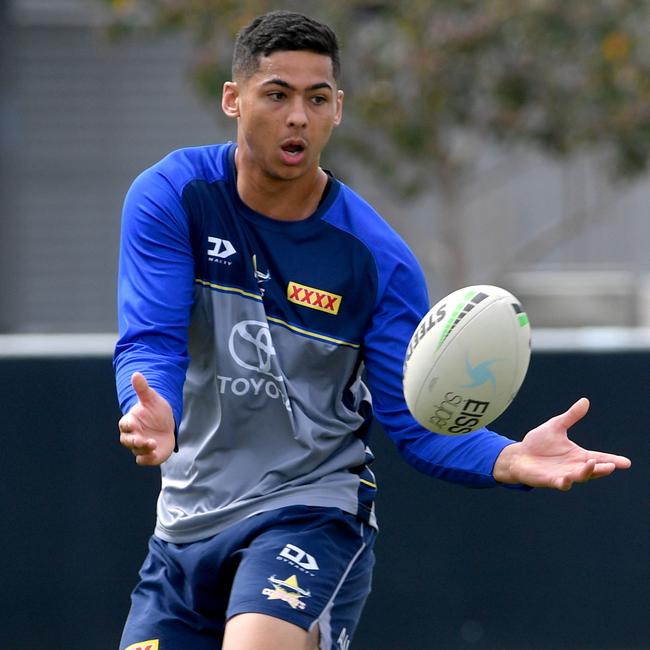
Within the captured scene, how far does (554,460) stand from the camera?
4.00m

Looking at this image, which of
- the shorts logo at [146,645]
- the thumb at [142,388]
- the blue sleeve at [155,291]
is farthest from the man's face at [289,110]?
the shorts logo at [146,645]

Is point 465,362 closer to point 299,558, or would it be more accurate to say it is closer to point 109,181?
point 299,558

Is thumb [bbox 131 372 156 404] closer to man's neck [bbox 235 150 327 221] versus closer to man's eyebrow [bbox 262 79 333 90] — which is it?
man's neck [bbox 235 150 327 221]

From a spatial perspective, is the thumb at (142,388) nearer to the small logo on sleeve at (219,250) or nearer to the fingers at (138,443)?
the fingers at (138,443)

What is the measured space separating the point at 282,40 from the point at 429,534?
336 cm

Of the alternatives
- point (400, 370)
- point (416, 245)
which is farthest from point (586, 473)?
point (416, 245)

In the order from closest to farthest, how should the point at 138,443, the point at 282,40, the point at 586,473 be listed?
the point at 138,443
the point at 586,473
the point at 282,40

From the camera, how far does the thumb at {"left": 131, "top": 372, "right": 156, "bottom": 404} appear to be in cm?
369

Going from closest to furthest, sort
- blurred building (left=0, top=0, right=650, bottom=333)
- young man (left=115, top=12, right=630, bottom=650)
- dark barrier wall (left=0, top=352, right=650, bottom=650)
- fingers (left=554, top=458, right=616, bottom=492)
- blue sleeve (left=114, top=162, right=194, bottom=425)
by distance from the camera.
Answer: fingers (left=554, top=458, right=616, bottom=492), blue sleeve (left=114, top=162, right=194, bottom=425), young man (left=115, top=12, right=630, bottom=650), dark barrier wall (left=0, top=352, right=650, bottom=650), blurred building (left=0, top=0, right=650, bottom=333)

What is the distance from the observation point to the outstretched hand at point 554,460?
152 inches

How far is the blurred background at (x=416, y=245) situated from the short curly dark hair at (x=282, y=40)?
9.67 feet

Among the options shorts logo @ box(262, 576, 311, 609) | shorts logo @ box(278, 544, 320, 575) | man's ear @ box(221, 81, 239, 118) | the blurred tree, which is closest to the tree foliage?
the blurred tree

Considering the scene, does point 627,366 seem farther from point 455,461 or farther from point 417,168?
point 417,168

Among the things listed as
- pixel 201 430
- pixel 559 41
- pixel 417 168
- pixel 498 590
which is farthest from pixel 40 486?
pixel 417 168
